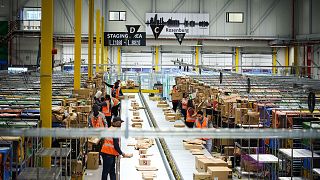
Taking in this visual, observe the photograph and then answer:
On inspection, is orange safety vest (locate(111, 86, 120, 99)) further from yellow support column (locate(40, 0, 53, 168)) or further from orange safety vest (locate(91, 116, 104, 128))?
yellow support column (locate(40, 0, 53, 168))

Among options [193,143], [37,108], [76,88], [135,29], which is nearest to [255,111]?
[193,143]

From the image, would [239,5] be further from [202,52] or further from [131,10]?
[131,10]

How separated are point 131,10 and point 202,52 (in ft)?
21.6

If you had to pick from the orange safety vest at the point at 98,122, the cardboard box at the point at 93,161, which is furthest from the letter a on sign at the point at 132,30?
the orange safety vest at the point at 98,122

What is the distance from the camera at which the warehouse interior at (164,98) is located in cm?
951

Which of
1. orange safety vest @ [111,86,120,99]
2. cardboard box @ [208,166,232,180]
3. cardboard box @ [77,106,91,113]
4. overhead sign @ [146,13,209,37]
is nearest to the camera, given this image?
cardboard box @ [208,166,232,180]

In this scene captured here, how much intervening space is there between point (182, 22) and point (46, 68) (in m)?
29.2

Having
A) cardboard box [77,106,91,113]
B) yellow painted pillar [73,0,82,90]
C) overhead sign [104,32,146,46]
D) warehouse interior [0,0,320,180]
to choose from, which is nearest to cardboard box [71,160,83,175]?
warehouse interior [0,0,320,180]

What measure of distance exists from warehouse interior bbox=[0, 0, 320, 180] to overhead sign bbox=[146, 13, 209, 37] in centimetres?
9

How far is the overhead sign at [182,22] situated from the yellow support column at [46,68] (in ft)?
93.0

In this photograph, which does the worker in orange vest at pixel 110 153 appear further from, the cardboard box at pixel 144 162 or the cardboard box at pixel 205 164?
the cardboard box at pixel 205 164

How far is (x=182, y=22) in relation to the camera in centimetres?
3959

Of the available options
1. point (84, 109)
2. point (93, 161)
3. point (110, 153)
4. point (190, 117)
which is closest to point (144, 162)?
point (110, 153)

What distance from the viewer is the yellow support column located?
34.9 feet
